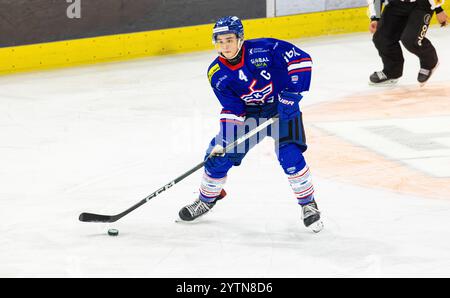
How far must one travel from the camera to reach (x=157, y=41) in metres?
8.80

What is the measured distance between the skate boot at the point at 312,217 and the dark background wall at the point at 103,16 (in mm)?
4457

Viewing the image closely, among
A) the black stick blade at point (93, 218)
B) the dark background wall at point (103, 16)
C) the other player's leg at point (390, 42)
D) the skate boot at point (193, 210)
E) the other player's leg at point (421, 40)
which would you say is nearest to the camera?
the black stick blade at point (93, 218)

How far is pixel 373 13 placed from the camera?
7.35 metres

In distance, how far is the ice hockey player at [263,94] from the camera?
4.27 m

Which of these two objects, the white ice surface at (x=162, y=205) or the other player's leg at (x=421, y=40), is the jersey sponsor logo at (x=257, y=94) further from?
the other player's leg at (x=421, y=40)

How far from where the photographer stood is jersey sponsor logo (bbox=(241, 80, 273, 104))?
4.35 metres

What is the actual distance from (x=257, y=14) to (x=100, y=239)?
5101 mm

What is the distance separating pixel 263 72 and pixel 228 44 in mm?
207

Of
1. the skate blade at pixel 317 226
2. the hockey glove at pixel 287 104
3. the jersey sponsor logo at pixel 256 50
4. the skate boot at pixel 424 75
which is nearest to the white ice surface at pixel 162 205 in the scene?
the skate blade at pixel 317 226

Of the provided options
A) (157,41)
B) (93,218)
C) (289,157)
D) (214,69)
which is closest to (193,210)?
(93,218)

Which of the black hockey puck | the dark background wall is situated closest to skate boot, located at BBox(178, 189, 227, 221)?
the black hockey puck

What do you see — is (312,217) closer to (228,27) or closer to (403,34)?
(228,27)

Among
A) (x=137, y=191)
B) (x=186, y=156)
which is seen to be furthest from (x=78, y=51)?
(x=137, y=191)

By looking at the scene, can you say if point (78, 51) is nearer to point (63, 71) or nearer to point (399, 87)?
point (63, 71)
